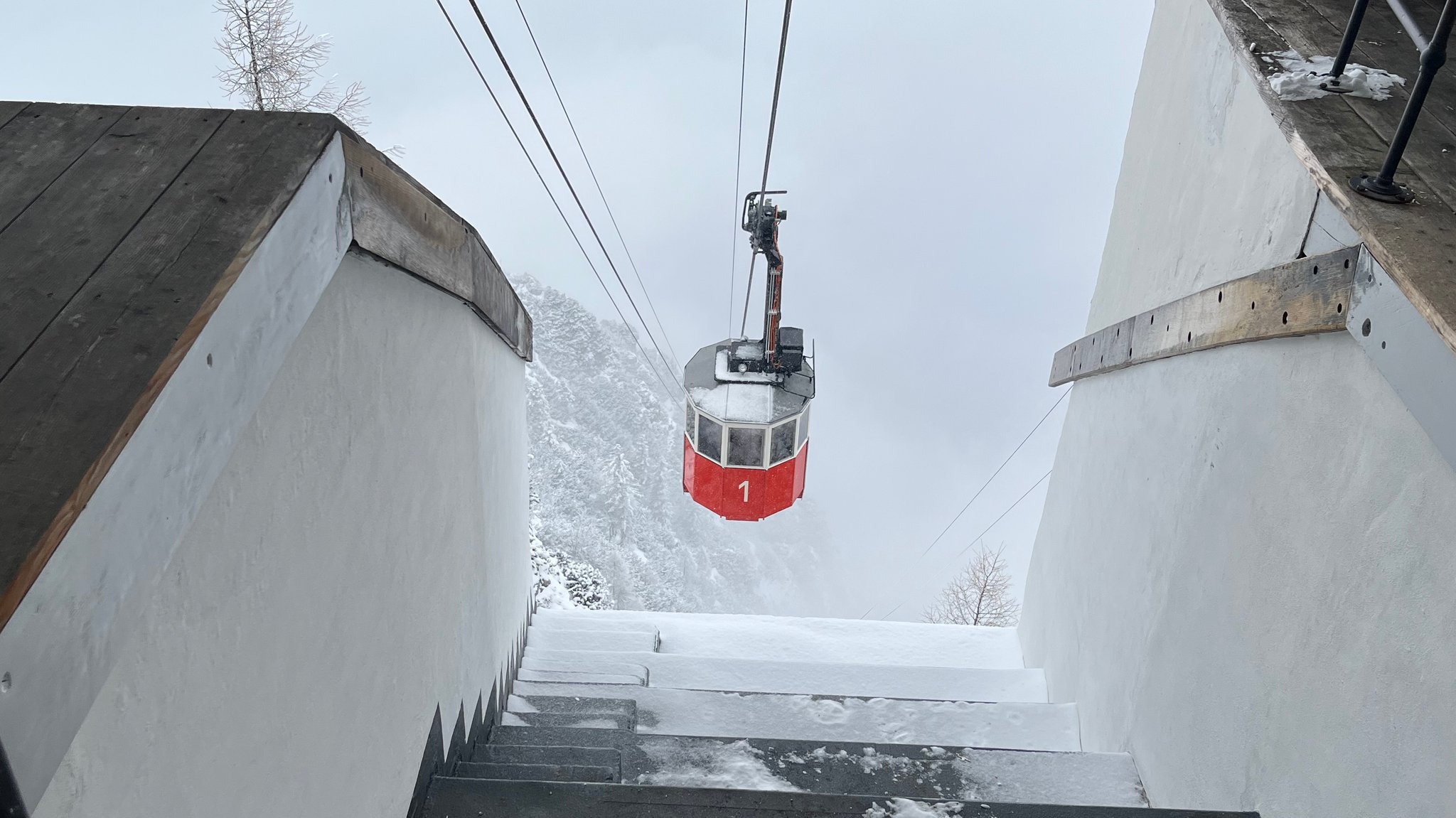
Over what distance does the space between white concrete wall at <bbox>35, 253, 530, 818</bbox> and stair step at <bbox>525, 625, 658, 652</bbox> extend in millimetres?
2109

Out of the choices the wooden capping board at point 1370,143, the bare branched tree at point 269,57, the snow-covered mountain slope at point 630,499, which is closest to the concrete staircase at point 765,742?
the wooden capping board at point 1370,143

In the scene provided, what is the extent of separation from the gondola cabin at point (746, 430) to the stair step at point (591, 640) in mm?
2957

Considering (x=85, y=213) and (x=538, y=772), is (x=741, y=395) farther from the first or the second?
(x=85, y=213)

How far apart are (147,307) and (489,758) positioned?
2.20 meters

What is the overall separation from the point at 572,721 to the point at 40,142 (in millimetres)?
2546

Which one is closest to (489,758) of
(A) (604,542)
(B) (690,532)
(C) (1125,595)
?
(C) (1125,595)

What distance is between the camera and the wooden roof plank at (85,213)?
3.67 feet

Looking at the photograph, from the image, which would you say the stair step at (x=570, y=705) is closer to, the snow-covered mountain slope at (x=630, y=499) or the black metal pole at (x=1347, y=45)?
the black metal pole at (x=1347, y=45)

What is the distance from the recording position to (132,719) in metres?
0.99

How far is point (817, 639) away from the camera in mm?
5895

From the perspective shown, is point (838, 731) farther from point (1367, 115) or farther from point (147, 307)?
point (147, 307)

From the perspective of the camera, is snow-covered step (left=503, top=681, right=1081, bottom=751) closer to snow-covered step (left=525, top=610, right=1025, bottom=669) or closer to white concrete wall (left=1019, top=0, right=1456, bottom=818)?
white concrete wall (left=1019, top=0, right=1456, bottom=818)

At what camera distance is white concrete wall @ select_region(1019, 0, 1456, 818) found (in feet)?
5.47

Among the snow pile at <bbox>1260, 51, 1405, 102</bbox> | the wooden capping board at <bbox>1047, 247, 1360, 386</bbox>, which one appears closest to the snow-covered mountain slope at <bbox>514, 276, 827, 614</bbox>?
the wooden capping board at <bbox>1047, 247, 1360, 386</bbox>
